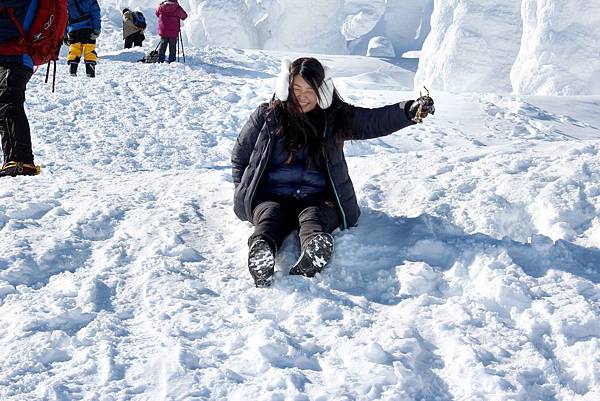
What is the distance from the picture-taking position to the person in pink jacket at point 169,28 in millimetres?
13578

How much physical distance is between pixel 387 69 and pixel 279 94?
17858mm

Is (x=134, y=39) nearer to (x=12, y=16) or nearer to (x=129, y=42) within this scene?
(x=129, y=42)

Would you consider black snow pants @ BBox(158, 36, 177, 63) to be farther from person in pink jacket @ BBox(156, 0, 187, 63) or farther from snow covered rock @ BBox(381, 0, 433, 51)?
snow covered rock @ BBox(381, 0, 433, 51)

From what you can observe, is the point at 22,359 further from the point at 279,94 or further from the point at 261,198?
the point at 279,94

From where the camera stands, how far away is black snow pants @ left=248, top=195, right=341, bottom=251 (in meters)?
3.36

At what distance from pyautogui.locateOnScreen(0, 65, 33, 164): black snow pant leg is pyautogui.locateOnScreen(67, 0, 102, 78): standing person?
4846 mm

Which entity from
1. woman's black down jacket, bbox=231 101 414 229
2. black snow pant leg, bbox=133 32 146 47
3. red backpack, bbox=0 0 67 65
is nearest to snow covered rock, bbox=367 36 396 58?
black snow pant leg, bbox=133 32 146 47

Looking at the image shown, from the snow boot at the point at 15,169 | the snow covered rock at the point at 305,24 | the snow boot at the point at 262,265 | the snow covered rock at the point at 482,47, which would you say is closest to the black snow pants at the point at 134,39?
the snow covered rock at the point at 482,47

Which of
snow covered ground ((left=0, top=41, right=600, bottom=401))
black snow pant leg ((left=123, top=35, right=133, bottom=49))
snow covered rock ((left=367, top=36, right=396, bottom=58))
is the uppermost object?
snow covered ground ((left=0, top=41, right=600, bottom=401))

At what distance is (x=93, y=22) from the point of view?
383 inches

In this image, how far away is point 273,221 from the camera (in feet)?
11.3

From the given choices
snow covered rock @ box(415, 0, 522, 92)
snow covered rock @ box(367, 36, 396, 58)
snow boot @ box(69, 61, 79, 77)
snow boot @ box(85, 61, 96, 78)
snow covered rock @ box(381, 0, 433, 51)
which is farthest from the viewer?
snow covered rock @ box(381, 0, 433, 51)

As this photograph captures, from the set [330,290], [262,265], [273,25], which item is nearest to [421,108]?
[330,290]

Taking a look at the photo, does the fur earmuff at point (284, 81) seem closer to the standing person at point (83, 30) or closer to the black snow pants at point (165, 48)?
the standing person at point (83, 30)
